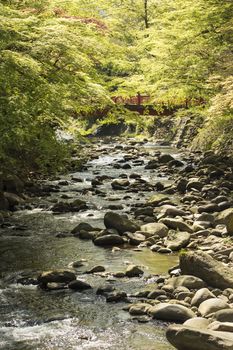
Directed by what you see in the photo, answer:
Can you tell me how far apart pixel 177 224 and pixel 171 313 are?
5111 mm

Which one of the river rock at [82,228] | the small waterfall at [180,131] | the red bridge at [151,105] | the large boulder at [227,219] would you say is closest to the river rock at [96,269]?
the river rock at [82,228]

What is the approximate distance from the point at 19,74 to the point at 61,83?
2730 millimetres

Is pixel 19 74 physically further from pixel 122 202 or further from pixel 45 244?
pixel 122 202

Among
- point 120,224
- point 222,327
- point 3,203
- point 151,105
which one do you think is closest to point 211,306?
point 222,327

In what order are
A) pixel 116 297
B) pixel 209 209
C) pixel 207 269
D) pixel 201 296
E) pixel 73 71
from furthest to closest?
pixel 73 71 < pixel 209 209 < pixel 207 269 < pixel 116 297 < pixel 201 296

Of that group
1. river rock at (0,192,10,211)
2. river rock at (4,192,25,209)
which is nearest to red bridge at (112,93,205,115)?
river rock at (4,192,25,209)

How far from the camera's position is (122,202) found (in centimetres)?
1584

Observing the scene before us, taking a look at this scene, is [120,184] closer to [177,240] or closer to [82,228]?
[82,228]

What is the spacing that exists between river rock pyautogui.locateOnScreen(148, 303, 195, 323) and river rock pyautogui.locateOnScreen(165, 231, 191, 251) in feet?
11.3

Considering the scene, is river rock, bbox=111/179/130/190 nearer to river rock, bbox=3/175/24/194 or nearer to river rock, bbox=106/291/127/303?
river rock, bbox=3/175/24/194

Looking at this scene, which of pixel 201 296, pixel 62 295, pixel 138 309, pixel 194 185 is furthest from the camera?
pixel 194 185

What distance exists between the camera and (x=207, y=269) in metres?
8.41

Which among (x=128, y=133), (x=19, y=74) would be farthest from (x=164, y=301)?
(x=128, y=133)

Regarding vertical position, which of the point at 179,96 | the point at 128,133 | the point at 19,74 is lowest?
the point at 128,133
